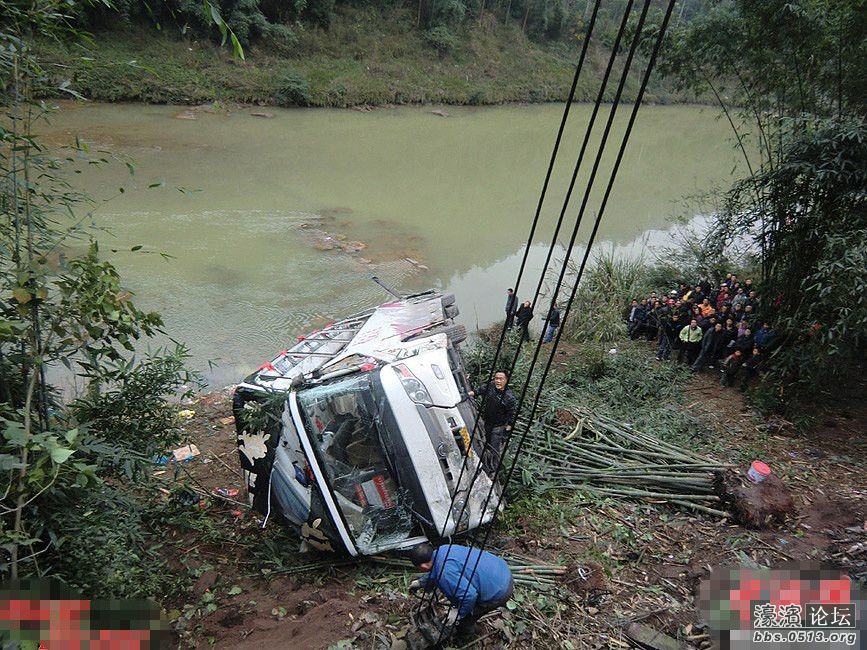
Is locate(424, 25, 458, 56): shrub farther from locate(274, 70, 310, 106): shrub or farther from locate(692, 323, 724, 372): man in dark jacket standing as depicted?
locate(692, 323, 724, 372): man in dark jacket standing

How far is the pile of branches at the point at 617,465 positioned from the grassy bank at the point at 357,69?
16.3 meters

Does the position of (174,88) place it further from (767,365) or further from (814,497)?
(814,497)

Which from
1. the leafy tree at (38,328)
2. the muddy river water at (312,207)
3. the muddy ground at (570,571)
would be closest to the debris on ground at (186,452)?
the muddy ground at (570,571)

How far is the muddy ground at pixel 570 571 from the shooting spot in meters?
3.85

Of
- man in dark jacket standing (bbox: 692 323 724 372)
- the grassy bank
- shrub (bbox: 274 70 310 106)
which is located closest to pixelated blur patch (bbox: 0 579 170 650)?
man in dark jacket standing (bbox: 692 323 724 372)

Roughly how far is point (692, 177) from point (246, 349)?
Result: 63.4 ft

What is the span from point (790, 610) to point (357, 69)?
31.6 meters

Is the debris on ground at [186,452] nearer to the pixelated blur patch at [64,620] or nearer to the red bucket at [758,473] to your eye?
the pixelated blur patch at [64,620]

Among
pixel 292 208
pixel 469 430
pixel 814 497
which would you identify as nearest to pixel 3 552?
pixel 469 430

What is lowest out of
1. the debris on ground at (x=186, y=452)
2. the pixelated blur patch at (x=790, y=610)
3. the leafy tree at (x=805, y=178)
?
the debris on ground at (x=186, y=452)

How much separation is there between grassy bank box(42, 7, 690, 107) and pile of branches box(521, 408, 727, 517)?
1631 centimetres

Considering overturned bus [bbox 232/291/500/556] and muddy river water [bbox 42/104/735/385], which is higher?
overturned bus [bbox 232/291/500/556]

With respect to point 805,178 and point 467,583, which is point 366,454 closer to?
point 467,583

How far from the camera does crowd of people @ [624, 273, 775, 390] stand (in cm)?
771
